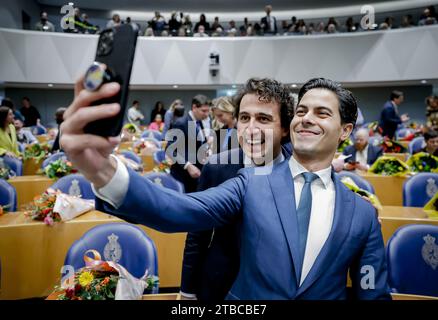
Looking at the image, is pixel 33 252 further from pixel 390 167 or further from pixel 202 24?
pixel 202 24

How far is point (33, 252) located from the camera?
2561 millimetres

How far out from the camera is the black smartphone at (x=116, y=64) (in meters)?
0.60

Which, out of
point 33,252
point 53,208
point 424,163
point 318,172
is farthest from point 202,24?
point 318,172

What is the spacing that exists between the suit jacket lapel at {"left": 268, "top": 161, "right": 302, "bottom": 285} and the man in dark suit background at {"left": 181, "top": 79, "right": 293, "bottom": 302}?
0.17 metres

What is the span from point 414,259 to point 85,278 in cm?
181

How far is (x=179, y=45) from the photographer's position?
41.0 feet

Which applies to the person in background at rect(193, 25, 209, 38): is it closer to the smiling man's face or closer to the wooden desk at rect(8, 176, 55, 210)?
the wooden desk at rect(8, 176, 55, 210)

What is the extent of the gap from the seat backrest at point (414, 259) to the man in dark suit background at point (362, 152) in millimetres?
2509

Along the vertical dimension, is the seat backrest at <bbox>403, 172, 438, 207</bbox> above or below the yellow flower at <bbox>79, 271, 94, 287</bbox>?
above

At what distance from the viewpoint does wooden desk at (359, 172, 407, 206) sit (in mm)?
4191

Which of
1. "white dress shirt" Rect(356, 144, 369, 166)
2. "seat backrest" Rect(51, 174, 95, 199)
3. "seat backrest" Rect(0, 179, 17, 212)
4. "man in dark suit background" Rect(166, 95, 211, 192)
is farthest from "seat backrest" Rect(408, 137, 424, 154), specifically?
"seat backrest" Rect(0, 179, 17, 212)

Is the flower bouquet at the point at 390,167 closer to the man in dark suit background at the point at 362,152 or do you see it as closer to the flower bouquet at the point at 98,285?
the man in dark suit background at the point at 362,152

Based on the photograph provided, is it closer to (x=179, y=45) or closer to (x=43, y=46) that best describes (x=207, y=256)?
(x=43, y=46)
